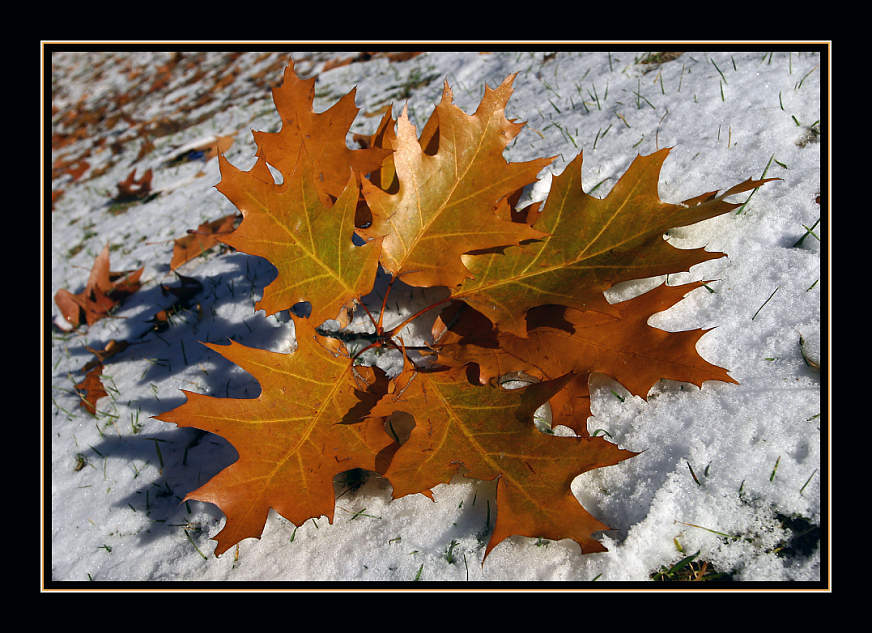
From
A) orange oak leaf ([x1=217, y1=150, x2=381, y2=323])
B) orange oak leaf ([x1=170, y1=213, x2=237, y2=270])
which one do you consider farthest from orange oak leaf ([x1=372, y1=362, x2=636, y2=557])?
orange oak leaf ([x1=170, y1=213, x2=237, y2=270])

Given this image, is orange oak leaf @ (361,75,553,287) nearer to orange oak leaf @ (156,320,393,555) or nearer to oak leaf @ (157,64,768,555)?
oak leaf @ (157,64,768,555)

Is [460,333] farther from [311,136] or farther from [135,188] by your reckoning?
[135,188]

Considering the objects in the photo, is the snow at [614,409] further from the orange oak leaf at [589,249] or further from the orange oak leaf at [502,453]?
the orange oak leaf at [589,249]

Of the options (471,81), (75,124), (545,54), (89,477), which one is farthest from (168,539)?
(75,124)

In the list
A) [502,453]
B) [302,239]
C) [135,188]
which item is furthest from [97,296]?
[502,453]

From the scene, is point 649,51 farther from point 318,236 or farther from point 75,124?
point 75,124

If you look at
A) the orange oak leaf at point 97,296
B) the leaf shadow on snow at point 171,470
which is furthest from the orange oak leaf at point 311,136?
the orange oak leaf at point 97,296

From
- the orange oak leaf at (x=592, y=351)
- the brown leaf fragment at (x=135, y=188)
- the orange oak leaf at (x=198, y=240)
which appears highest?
the brown leaf fragment at (x=135, y=188)
